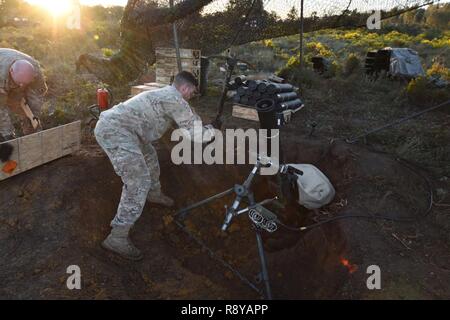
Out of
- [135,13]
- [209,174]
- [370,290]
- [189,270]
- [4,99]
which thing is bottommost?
[189,270]

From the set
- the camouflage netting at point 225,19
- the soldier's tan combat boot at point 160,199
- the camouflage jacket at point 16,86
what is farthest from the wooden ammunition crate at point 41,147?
the camouflage netting at point 225,19

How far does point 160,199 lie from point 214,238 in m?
0.93

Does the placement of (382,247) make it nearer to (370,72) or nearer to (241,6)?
(241,6)

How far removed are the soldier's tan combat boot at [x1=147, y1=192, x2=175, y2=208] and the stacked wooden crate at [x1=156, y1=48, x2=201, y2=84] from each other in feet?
14.2

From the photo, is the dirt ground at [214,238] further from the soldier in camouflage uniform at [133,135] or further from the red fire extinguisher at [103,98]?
the red fire extinguisher at [103,98]

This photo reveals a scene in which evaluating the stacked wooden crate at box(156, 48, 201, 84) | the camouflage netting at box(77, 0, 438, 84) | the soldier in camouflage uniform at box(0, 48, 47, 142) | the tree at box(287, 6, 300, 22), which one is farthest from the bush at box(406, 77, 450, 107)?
the soldier in camouflage uniform at box(0, 48, 47, 142)

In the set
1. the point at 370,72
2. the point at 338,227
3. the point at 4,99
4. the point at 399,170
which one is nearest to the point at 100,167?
the point at 4,99

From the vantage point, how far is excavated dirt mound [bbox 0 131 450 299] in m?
3.49

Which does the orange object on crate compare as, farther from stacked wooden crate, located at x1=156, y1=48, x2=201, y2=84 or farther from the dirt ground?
stacked wooden crate, located at x1=156, y1=48, x2=201, y2=84

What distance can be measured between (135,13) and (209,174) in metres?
5.34

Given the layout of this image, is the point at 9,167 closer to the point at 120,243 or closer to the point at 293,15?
the point at 120,243

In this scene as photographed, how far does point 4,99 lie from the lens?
16.0 ft

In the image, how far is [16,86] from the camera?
4930 millimetres

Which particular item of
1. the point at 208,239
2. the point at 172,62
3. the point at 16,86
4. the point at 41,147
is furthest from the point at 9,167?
the point at 172,62
